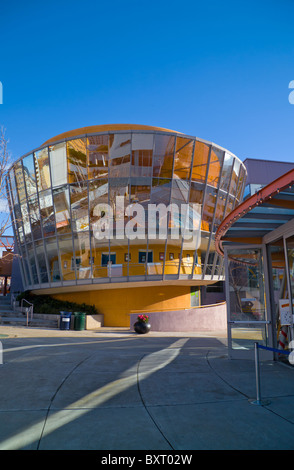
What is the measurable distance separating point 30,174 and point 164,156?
35.8ft

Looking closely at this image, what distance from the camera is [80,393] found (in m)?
6.30

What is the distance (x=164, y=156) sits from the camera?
79.8 ft

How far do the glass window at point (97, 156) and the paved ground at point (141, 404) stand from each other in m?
16.4

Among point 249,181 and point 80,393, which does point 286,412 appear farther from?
point 249,181

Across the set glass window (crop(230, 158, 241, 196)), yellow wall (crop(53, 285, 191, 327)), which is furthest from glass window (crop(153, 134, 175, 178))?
yellow wall (crop(53, 285, 191, 327))

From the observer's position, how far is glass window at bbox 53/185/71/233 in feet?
81.9

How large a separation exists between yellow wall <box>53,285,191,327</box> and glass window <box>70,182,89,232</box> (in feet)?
19.3

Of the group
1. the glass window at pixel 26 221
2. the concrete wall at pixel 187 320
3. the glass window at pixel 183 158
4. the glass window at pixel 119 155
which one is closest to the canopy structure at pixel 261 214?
the concrete wall at pixel 187 320

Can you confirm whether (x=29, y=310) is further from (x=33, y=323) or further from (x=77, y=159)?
(x=77, y=159)

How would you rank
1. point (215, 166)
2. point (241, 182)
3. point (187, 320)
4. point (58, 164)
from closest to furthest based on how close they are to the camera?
point (187, 320) < point (58, 164) < point (215, 166) < point (241, 182)

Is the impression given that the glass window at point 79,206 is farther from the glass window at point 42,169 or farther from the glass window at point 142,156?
the glass window at point 142,156

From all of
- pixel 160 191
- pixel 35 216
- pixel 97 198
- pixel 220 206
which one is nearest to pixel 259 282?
pixel 160 191

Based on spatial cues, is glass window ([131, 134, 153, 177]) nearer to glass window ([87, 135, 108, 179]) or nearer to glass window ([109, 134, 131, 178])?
glass window ([109, 134, 131, 178])

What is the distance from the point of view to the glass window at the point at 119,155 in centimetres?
2388
